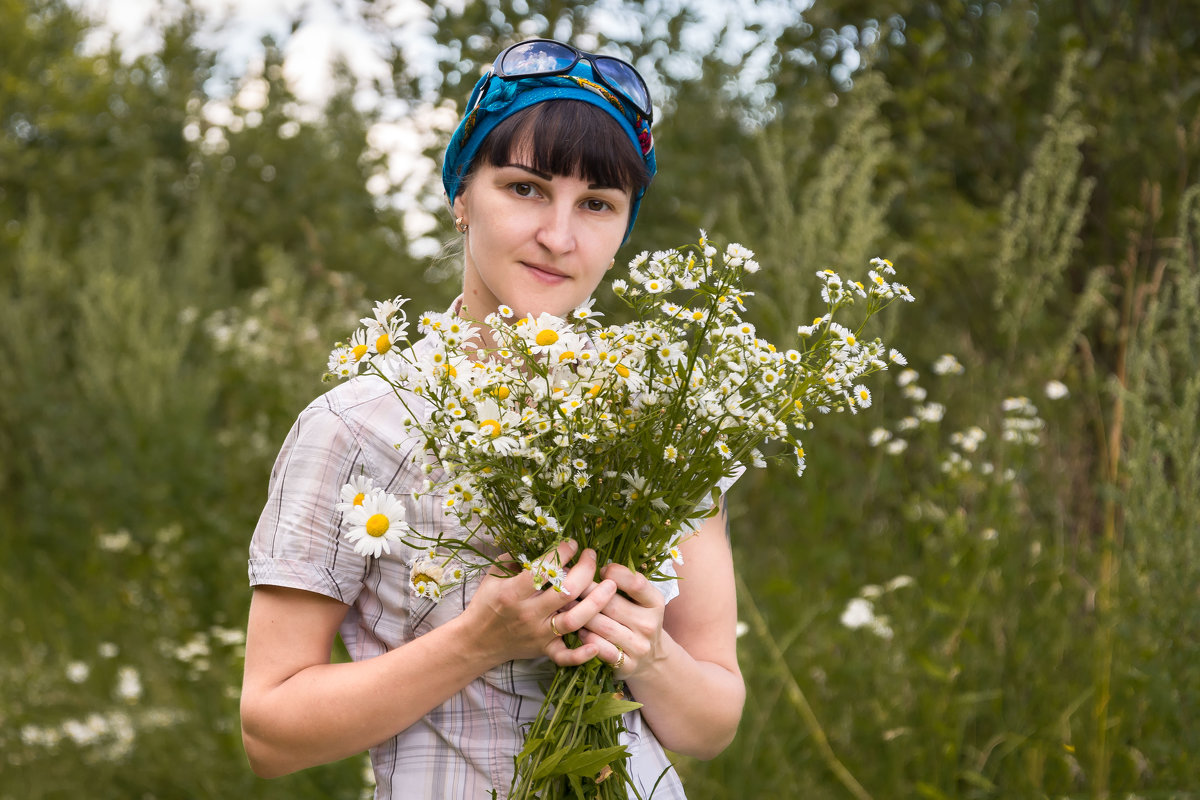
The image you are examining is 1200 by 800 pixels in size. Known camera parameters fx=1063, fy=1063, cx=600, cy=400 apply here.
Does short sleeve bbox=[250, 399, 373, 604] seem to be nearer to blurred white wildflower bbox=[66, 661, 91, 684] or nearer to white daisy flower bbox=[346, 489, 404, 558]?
white daisy flower bbox=[346, 489, 404, 558]

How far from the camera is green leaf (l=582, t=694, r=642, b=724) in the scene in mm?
1320

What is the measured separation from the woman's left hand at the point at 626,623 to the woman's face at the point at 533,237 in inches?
17.1

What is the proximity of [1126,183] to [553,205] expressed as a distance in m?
3.35

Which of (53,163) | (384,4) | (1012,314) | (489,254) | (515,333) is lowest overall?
(515,333)

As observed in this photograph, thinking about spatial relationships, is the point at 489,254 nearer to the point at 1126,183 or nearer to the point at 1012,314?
the point at 1012,314

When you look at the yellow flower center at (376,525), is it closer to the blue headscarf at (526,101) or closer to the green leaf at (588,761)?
the green leaf at (588,761)

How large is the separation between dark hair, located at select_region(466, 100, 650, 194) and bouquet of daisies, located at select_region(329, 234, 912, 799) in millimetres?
253

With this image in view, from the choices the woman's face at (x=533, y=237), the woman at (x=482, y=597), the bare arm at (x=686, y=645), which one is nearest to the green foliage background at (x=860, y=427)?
the bare arm at (x=686, y=645)

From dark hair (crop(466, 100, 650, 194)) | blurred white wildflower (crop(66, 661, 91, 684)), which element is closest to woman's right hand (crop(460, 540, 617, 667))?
dark hair (crop(466, 100, 650, 194))

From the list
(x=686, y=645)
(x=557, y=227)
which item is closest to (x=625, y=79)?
(x=557, y=227)

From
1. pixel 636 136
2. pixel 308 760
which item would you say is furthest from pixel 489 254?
pixel 308 760

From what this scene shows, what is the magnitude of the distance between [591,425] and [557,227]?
1.38 feet

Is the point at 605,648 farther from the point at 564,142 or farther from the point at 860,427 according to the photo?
the point at 860,427

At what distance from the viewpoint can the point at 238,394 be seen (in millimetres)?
5449
